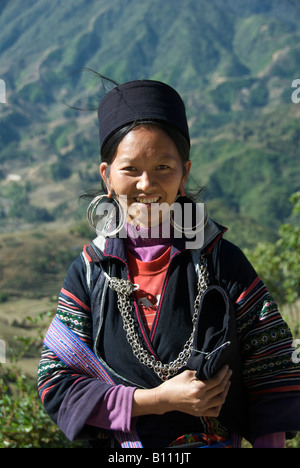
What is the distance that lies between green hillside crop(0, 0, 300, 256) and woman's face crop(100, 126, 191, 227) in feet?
107

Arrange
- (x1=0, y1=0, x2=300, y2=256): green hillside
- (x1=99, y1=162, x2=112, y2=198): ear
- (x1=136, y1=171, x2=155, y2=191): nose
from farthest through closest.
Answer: (x1=0, y1=0, x2=300, y2=256): green hillside < (x1=99, y1=162, x2=112, y2=198): ear < (x1=136, y1=171, x2=155, y2=191): nose

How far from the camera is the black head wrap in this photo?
49.9 inches

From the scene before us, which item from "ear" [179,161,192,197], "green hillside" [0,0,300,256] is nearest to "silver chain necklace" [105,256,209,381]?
"ear" [179,161,192,197]

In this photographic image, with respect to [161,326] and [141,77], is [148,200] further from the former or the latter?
[141,77]

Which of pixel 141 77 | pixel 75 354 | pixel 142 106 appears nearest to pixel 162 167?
pixel 142 106

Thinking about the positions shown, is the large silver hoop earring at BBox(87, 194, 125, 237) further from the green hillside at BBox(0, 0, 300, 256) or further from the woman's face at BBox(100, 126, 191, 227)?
the green hillside at BBox(0, 0, 300, 256)

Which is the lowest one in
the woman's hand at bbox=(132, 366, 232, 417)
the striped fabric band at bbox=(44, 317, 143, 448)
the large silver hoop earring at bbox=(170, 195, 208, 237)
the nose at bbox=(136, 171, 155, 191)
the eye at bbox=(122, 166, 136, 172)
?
the woman's hand at bbox=(132, 366, 232, 417)

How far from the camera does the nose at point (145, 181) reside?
1261mm

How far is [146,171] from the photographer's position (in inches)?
50.1

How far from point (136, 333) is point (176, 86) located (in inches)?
3216

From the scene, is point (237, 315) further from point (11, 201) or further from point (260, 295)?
point (11, 201)

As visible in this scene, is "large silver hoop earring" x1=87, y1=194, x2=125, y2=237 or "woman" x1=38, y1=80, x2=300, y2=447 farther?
"large silver hoop earring" x1=87, y1=194, x2=125, y2=237

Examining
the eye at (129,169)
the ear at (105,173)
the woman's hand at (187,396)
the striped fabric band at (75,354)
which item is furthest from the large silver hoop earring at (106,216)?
the woman's hand at (187,396)
